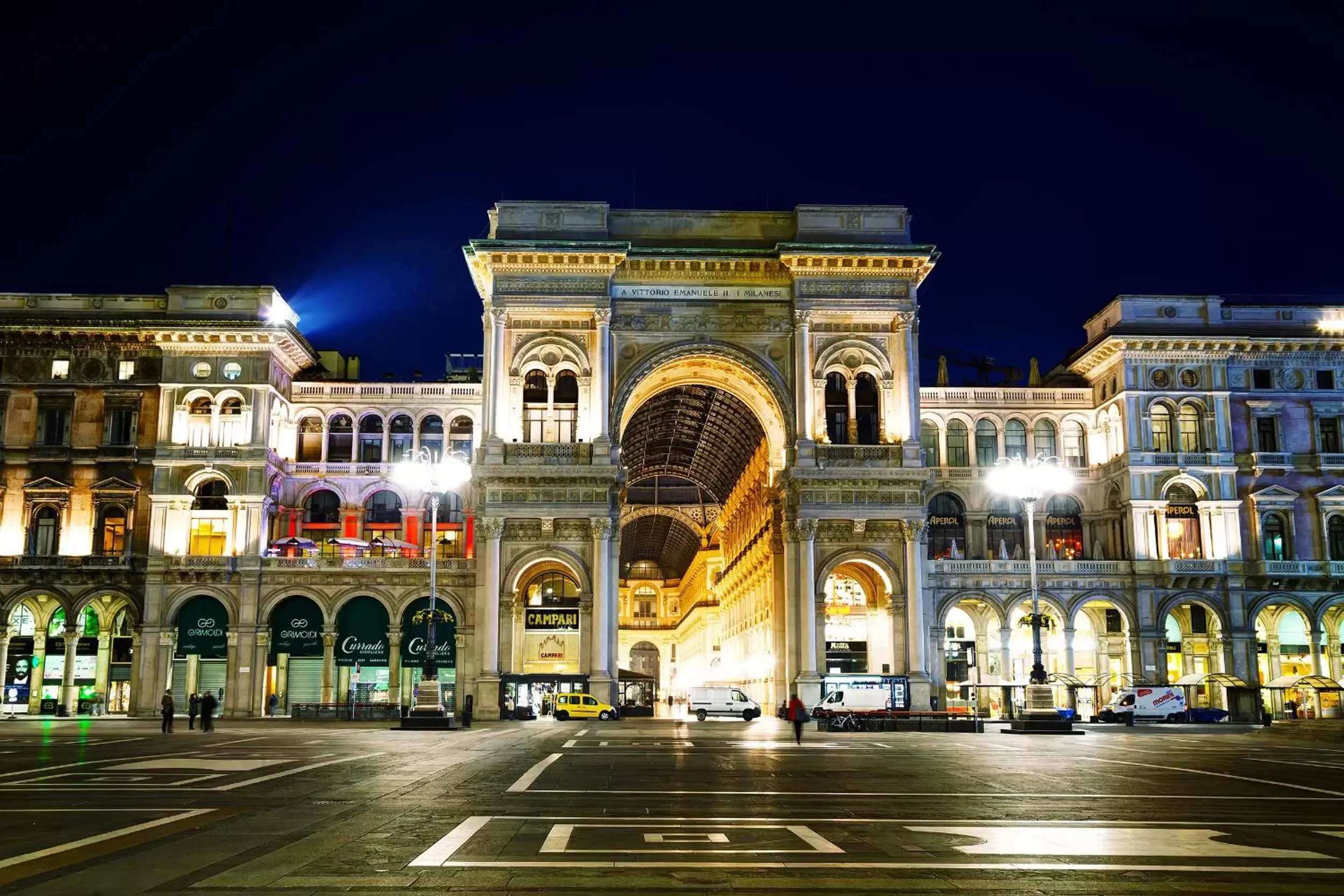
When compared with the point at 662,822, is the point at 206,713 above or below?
above

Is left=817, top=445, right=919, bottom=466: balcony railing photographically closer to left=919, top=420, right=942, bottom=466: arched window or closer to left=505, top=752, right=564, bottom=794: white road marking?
left=919, top=420, right=942, bottom=466: arched window

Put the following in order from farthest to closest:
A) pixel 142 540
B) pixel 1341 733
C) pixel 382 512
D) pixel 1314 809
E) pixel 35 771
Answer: pixel 382 512, pixel 142 540, pixel 1341 733, pixel 35 771, pixel 1314 809

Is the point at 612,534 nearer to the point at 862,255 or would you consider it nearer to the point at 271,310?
the point at 862,255

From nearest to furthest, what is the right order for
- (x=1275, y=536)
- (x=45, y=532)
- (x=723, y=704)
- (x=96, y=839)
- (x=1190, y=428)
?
(x=96, y=839)
(x=723, y=704)
(x=45, y=532)
(x=1275, y=536)
(x=1190, y=428)

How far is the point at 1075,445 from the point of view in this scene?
73500 millimetres

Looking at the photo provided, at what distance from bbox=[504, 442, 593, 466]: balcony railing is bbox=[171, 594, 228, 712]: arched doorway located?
1813 centimetres

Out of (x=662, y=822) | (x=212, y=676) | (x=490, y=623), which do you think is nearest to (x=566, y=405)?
(x=490, y=623)

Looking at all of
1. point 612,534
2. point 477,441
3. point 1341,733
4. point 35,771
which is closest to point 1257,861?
point 35,771

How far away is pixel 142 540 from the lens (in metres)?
66.6

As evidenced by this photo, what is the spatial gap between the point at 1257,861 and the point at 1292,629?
2440 inches

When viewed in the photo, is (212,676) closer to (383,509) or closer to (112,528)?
(112,528)

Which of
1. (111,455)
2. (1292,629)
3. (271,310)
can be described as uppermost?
(271,310)

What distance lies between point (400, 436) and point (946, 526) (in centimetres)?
3257

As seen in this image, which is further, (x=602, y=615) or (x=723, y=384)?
(x=723, y=384)
